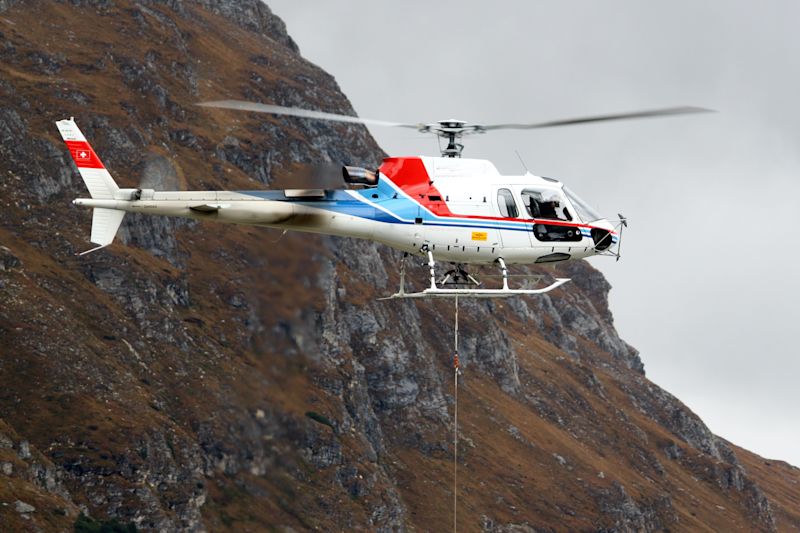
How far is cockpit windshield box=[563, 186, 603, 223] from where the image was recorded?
65.4 meters

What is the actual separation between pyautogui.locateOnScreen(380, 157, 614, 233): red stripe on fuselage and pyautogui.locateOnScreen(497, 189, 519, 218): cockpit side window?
252 millimetres

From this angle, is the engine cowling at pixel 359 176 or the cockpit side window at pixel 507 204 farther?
the cockpit side window at pixel 507 204

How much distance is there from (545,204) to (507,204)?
5.98 feet

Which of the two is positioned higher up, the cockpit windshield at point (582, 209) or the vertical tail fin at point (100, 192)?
the cockpit windshield at point (582, 209)

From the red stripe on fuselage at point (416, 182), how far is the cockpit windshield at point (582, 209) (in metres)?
3.48

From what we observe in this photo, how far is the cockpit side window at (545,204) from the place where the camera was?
64.1 metres

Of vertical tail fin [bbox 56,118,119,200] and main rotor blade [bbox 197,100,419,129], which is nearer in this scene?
main rotor blade [bbox 197,100,419,129]

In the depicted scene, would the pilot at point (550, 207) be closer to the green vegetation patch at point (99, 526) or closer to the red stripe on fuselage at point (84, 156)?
the red stripe on fuselage at point (84, 156)

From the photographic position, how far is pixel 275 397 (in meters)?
72.3

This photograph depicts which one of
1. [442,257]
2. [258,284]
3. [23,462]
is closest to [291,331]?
[258,284]

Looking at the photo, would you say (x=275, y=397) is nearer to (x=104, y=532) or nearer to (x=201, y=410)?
(x=104, y=532)

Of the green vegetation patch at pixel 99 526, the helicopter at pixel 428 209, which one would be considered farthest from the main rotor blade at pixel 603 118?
the green vegetation patch at pixel 99 526

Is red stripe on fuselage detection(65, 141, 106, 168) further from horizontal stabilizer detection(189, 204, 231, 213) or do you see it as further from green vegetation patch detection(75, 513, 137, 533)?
green vegetation patch detection(75, 513, 137, 533)

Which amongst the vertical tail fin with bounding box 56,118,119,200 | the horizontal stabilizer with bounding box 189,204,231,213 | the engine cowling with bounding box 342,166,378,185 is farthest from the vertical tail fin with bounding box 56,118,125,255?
the engine cowling with bounding box 342,166,378,185
